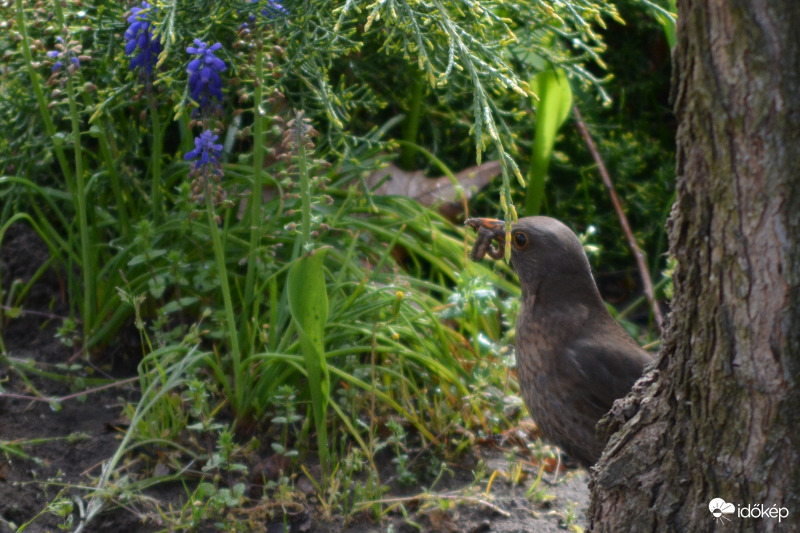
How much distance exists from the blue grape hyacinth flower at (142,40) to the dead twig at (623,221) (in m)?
2.03

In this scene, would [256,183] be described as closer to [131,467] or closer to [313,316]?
[313,316]

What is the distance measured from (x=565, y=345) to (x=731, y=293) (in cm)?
104

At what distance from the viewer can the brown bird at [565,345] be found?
2316 mm

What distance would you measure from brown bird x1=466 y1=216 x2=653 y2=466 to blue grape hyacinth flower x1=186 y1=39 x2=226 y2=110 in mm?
947

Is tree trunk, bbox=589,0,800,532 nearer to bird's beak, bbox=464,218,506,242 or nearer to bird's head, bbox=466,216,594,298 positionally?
bird's head, bbox=466,216,594,298

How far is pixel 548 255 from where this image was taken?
8.26ft

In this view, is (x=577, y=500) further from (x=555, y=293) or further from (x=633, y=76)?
(x=633, y=76)

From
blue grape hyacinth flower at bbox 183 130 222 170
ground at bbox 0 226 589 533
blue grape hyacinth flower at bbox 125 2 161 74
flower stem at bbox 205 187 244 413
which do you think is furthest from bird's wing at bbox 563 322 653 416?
blue grape hyacinth flower at bbox 125 2 161 74

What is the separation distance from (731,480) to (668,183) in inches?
104

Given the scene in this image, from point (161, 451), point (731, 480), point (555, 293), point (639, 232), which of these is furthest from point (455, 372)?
point (639, 232)

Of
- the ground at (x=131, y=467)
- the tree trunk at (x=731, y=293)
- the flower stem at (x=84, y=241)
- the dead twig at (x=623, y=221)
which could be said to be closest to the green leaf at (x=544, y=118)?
the dead twig at (x=623, y=221)

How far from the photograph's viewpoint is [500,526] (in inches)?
92.5

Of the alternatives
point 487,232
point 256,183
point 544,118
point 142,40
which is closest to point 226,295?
point 256,183

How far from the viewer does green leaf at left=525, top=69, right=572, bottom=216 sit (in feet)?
10.9
